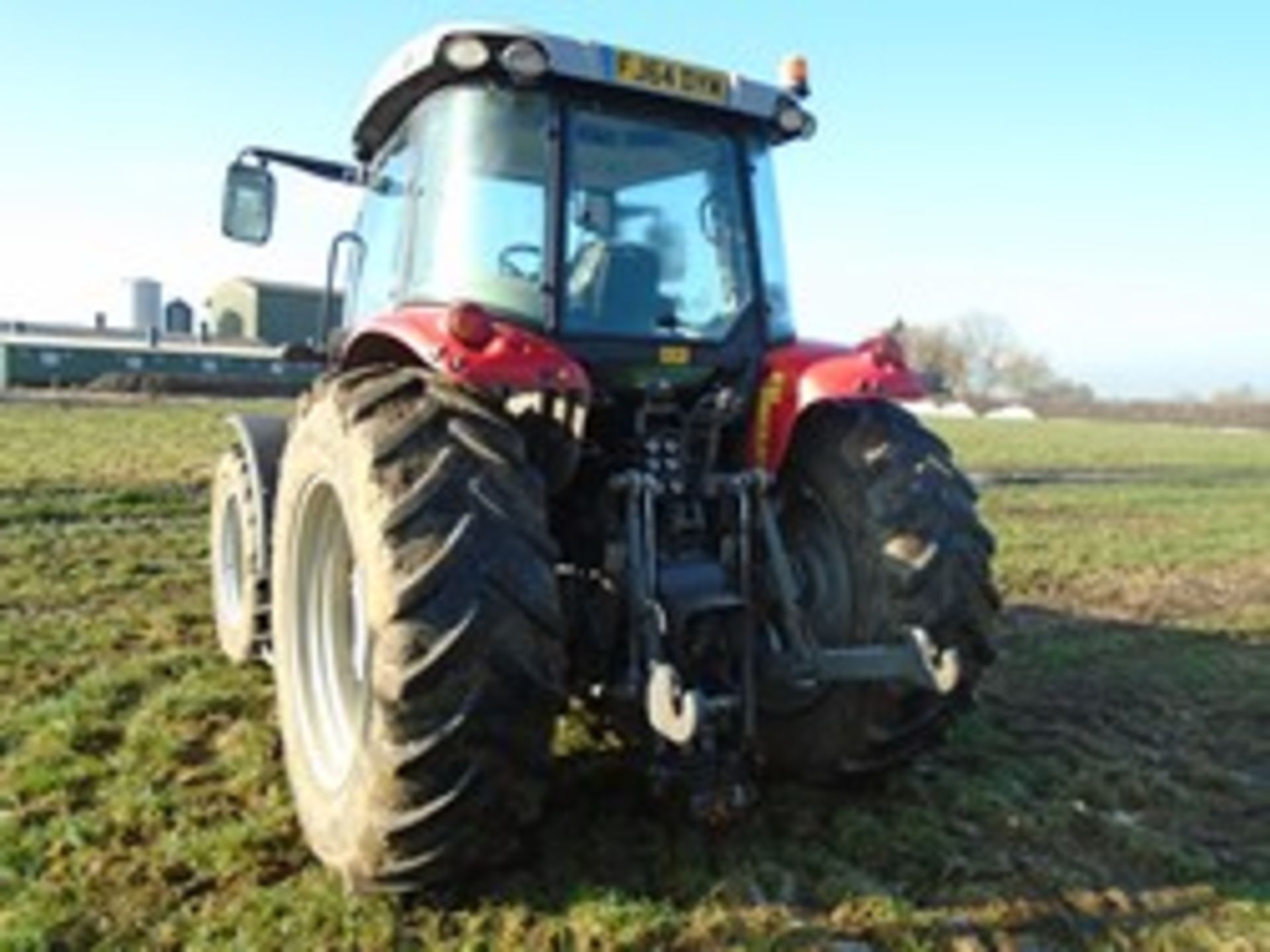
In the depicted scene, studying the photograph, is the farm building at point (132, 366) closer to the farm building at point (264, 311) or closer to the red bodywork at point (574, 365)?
the farm building at point (264, 311)

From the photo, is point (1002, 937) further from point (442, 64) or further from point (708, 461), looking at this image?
point (442, 64)

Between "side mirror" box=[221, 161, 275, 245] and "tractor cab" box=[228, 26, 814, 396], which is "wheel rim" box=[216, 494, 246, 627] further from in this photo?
"tractor cab" box=[228, 26, 814, 396]

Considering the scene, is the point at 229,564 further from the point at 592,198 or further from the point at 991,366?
the point at 991,366

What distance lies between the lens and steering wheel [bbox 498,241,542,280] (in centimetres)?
450

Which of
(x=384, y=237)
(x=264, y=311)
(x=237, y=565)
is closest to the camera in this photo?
(x=384, y=237)

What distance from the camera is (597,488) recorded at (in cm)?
462

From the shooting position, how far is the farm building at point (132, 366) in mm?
35312

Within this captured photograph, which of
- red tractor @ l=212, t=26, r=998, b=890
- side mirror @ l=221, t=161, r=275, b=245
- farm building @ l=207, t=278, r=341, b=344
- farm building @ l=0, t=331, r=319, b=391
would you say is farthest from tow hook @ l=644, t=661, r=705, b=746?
farm building @ l=207, t=278, r=341, b=344

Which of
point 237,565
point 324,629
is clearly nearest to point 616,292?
point 324,629

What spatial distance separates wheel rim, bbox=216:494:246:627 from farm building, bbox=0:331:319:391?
27.0 meters

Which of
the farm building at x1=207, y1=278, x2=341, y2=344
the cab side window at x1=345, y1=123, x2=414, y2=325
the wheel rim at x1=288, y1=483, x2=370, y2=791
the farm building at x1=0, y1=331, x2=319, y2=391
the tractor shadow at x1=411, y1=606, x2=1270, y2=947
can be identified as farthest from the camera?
the farm building at x1=207, y1=278, x2=341, y2=344

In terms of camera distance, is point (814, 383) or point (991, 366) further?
point (991, 366)

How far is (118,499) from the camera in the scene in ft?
41.7

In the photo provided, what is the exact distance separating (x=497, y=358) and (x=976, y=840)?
2.49 meters
